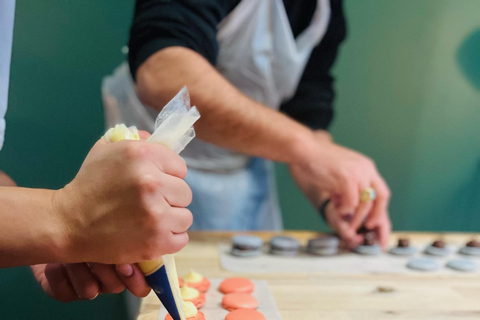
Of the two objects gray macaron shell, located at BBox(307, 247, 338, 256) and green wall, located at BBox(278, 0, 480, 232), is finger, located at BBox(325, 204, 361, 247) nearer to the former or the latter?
gray macaron shell, located at BBox(307, 247, 338, 256)

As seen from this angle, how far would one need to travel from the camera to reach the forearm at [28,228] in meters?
0.36

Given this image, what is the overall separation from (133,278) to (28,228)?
106 millimetres

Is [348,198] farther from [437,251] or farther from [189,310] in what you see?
[189,310]

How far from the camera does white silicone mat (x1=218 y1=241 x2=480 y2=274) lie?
696 millimetres

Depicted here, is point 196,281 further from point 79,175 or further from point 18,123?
point 18,123

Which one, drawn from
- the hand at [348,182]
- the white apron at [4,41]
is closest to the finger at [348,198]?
the hand at [348,182]

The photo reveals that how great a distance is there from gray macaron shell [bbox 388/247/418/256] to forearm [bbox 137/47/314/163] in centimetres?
25

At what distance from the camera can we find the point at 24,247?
1.19 feet

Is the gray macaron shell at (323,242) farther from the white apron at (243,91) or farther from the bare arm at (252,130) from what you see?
the white apron at (243,91)

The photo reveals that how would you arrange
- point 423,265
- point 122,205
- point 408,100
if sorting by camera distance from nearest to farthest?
point 122,205, point 423,265, point 408,100

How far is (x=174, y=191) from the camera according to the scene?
372 millimetres

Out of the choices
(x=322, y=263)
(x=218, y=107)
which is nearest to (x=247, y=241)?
(x=322, y=263)

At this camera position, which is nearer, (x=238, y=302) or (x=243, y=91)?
(x=238, y=302)

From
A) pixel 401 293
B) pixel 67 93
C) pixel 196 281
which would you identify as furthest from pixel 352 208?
pixel 67 93
